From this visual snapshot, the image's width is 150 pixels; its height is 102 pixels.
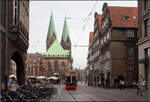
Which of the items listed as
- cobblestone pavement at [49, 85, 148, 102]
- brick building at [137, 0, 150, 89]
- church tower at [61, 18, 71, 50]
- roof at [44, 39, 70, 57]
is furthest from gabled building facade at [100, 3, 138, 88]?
church tower at [61, 18, 71, 50]

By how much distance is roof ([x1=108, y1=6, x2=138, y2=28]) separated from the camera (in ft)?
165

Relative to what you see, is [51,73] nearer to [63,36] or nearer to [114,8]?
[63,36]

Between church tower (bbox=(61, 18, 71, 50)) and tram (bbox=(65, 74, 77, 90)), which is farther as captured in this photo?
church tower (bbox=(61, 18, 71, 50))

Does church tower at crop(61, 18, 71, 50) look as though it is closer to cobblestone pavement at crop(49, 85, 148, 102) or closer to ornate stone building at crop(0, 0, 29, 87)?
cobblestone pavement at crop(49, 85, 148, 102)

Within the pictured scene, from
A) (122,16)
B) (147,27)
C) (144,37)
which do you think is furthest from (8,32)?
(122,16)

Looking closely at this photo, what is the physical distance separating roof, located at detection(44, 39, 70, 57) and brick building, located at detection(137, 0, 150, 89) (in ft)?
315

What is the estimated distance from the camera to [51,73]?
130875 millimetres

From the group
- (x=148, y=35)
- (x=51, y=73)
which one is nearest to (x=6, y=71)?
(x=148, y=35)

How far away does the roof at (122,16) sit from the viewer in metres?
50.2

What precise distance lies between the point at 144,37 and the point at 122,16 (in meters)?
16.4

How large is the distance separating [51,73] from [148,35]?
9905 cm

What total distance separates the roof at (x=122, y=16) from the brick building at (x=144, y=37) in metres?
12.4

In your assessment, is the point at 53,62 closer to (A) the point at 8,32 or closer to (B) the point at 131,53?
(B) the point at 131,53

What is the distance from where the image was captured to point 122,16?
5172 cm
